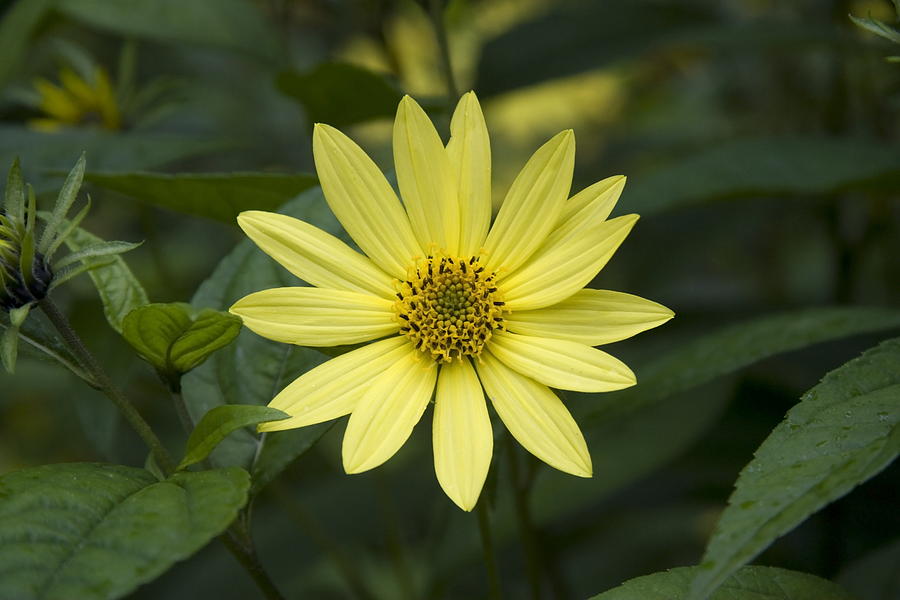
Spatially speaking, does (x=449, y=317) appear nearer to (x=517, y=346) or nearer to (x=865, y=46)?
(x=517, y=346)

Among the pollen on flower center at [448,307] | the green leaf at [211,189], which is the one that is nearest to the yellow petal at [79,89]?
the green leaf at [211,189]

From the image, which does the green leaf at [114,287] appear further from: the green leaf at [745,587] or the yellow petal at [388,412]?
Answer: the green leaf at [745,587]

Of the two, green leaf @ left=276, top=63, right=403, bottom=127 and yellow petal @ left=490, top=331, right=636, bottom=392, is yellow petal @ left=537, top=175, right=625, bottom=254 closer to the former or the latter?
yellow petal @ left=490, top=331, right=636, bottom=392

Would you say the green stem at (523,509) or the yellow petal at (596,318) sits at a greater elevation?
the yellow petal at (596,318)

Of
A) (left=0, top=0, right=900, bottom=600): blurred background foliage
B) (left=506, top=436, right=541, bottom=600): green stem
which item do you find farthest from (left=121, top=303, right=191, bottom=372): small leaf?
(left=506, top=436, right=541, bottom=600): green stem

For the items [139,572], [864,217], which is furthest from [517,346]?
[864,217]
